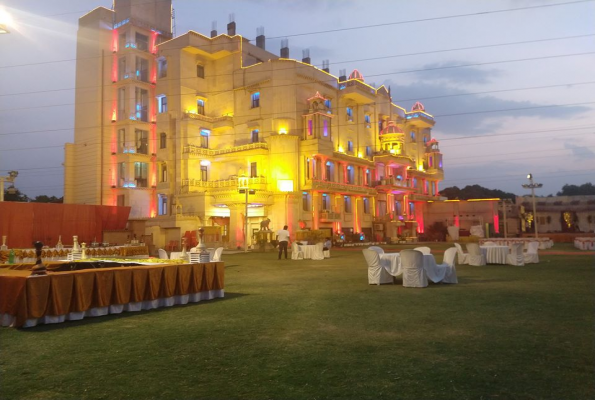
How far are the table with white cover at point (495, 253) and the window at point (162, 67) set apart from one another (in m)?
34.9

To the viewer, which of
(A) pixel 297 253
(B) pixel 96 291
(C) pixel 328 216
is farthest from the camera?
(C) pixel 328 216

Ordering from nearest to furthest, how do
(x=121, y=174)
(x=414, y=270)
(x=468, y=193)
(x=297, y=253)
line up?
(x=414, y=270) → (x=297, y=253) → (x=121, y=174) → (x=468, y=193)

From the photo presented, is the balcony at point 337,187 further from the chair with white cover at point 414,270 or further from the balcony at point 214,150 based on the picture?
the chair with white cover at point 414,270

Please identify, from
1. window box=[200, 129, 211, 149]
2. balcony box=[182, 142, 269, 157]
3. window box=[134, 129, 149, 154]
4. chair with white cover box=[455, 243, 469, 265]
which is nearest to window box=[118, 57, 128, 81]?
window box=[134, 129, 149, 154]

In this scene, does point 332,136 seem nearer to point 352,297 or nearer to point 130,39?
point 130,39

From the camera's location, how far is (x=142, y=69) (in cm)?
4353

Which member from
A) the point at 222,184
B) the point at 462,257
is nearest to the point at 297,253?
the point at 462,257

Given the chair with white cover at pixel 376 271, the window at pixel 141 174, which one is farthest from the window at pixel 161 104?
the chair with white cover at pixel 376 271

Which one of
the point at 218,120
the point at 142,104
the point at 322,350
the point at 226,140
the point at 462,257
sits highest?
the point at 142,104

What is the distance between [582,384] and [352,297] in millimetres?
5620

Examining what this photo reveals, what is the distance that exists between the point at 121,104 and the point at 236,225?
60.6 ft

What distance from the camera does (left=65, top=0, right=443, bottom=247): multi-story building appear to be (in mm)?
36625

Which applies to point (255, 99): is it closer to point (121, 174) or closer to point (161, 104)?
point (161, 104)

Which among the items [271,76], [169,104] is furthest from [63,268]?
[169,104]
